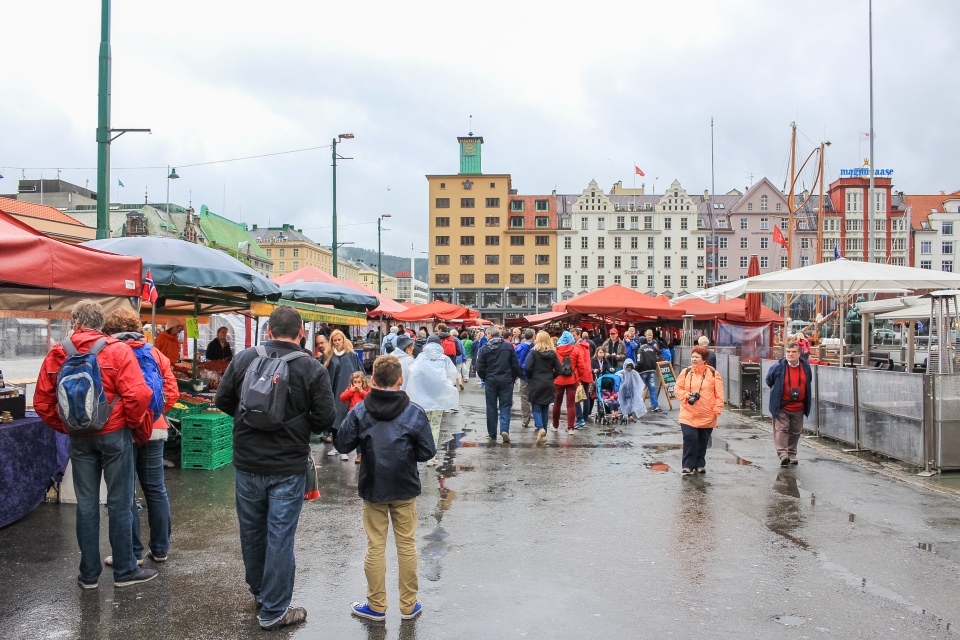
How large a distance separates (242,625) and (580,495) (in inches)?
171

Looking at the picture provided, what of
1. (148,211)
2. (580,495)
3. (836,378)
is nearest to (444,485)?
(580,495)

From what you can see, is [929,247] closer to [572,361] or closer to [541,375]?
[572,361]

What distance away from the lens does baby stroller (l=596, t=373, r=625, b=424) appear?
46.9ft

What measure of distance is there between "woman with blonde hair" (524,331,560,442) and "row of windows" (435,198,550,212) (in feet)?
264

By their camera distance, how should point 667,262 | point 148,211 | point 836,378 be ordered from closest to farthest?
point 836,378 → point 148,211 → point 667,262

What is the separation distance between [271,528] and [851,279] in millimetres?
11674

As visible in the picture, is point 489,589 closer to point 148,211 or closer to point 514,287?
point 148,211

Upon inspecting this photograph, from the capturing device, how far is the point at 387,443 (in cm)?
451

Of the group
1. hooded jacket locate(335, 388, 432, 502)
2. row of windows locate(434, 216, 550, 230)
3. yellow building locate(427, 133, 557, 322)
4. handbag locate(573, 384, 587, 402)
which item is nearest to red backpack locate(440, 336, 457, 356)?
handbag locate(573, 384, 587, 402)

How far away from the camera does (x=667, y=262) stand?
292ft

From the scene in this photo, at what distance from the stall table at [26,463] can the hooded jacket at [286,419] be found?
296 cm

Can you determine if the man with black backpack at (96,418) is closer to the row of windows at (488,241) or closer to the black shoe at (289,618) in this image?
Answer: the black shoe at (289,618)

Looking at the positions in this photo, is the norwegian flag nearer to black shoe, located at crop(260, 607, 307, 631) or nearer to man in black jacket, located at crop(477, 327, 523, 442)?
black shoe, located at crop(260, 607, 307, 631)

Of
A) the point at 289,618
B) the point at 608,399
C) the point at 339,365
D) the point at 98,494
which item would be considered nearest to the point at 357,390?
the point at 339,365
